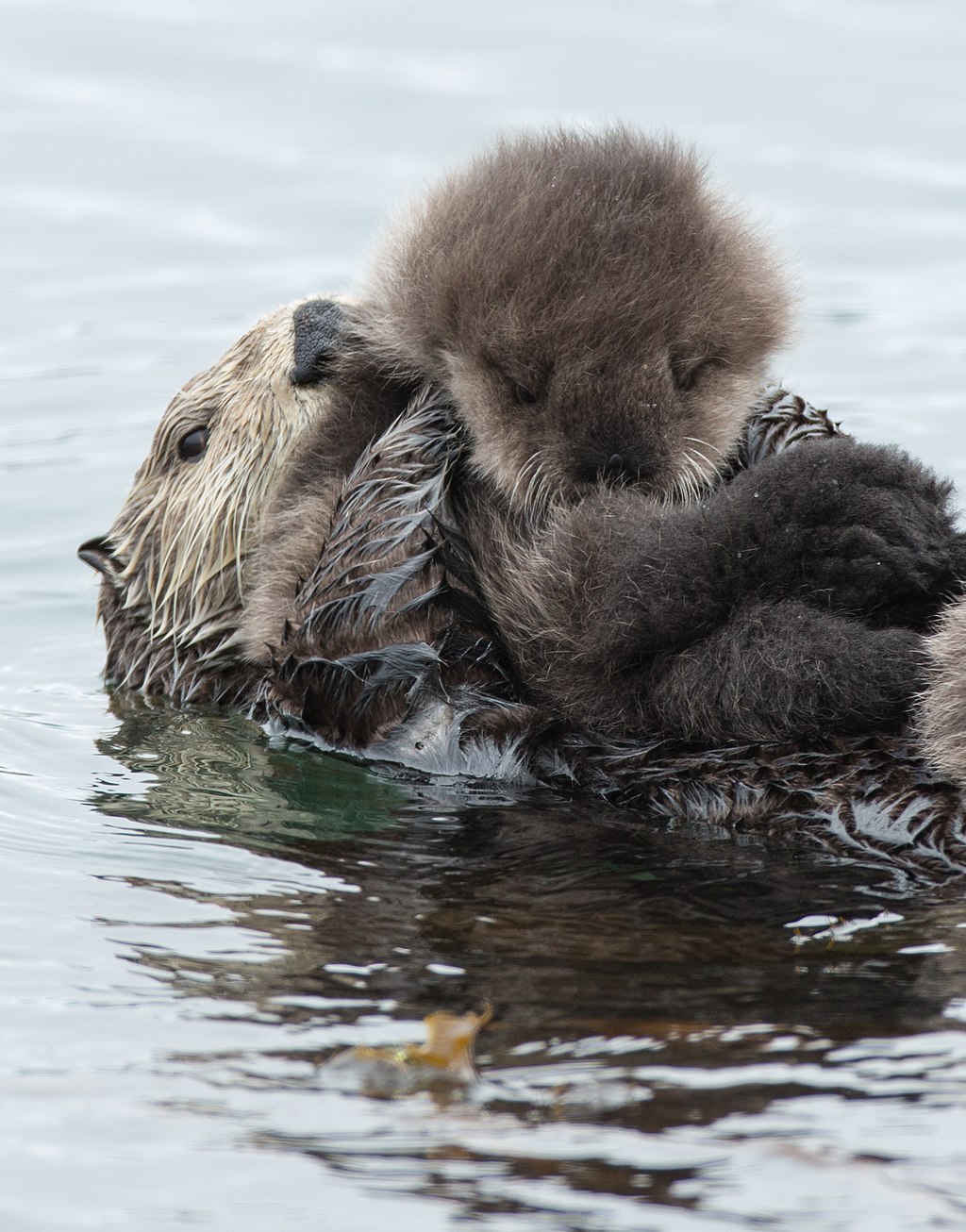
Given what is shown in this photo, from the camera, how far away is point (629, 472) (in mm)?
3803

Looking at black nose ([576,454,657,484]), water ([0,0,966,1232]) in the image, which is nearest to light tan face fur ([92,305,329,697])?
water ([0,0,966,1232])

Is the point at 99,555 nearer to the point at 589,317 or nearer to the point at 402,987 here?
the point at 589,317

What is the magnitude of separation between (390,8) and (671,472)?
978 cm

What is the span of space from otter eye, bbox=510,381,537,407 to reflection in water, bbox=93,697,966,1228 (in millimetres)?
919

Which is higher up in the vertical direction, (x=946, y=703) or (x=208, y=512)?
(x=208, y=512)

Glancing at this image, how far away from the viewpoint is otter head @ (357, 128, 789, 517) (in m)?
3.79

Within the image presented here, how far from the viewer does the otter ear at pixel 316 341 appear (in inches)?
173

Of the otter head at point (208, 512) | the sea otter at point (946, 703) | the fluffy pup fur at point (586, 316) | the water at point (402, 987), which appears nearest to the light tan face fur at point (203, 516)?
the otter head at point (208, 512)

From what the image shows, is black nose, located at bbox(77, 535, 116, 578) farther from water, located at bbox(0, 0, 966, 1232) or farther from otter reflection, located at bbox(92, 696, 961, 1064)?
otter reflection, located at bbox(92, 696, 961, 1064)

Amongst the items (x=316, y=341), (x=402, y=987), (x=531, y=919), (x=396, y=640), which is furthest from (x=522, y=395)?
(x=402, y=987)

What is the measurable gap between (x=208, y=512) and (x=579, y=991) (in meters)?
2.27

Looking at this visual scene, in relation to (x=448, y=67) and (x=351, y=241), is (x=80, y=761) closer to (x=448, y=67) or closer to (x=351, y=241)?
(x=351, y=241)

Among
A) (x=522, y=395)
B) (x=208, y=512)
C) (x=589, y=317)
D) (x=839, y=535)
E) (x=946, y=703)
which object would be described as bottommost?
(x=946, y=703)

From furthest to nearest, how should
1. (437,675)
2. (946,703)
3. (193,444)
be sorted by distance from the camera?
(193,444)
(437,675)
(946,703)
